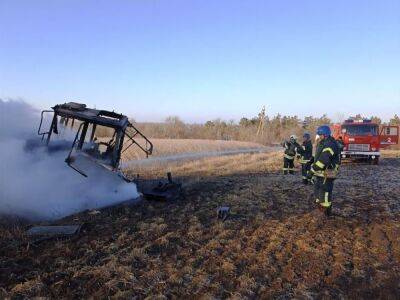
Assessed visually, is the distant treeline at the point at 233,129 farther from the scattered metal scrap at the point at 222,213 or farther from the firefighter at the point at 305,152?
the scattered metal scrap at the point at 222,213

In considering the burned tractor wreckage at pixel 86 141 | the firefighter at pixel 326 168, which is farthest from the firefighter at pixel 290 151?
the burned tractor wreckage at pixel 86 141

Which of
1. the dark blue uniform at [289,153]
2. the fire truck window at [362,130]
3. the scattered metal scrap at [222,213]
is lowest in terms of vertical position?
the scattered metal scrap at [222,213]

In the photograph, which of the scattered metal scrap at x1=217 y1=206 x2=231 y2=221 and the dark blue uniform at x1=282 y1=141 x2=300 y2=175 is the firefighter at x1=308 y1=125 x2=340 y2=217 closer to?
the scattered metal scrap at x1=217 y1=206 x2=231 y2=221

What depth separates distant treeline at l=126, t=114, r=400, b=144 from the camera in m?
56.8

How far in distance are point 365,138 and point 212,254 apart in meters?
18.5

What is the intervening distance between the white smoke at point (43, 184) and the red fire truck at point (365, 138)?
15708 millimetres

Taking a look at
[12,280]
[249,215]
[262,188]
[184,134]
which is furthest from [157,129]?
[12,280]

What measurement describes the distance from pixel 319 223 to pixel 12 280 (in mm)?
5927

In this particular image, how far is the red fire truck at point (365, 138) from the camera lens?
885 inches

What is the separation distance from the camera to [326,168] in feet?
29.9

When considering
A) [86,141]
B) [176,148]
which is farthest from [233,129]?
[86,141]

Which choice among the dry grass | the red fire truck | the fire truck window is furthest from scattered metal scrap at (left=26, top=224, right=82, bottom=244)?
the dry grass

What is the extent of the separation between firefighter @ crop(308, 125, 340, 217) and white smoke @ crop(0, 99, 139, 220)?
468cm

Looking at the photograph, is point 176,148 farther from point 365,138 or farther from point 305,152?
point 305,152
